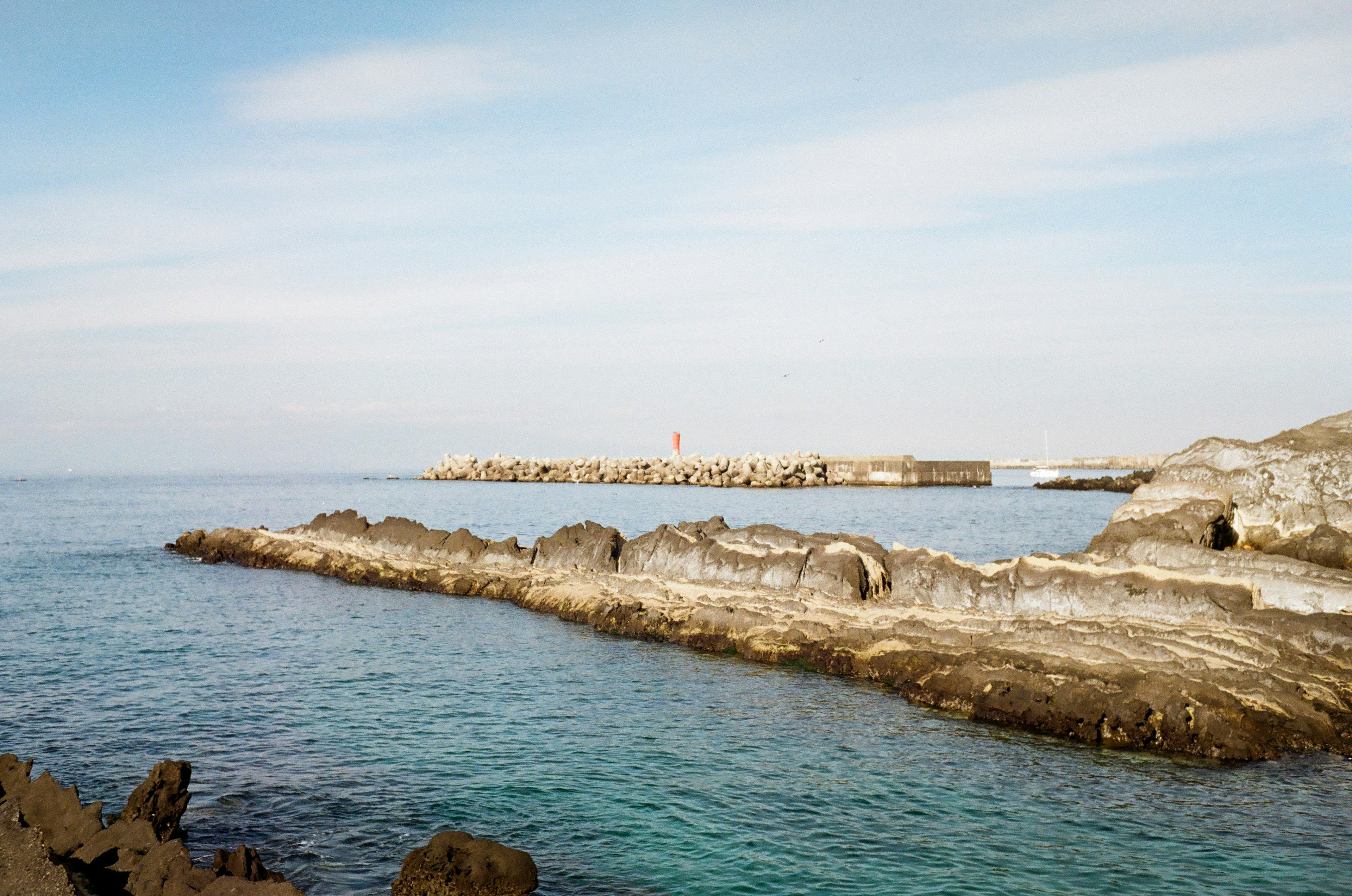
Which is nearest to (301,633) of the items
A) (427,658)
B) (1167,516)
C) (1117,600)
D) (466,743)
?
(427,658)

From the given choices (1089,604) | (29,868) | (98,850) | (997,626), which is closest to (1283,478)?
(1089,604)

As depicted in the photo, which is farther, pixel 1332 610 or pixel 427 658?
pixel 427 658

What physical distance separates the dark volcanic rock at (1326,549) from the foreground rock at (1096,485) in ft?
227

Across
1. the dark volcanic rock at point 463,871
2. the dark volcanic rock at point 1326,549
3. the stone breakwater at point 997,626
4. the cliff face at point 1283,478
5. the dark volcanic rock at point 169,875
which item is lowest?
the dark volcanic rock at point 463,871

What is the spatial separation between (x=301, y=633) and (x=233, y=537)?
1956 cm

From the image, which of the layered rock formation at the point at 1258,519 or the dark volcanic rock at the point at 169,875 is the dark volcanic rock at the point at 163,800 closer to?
the dark volcanic rock at the point at 169,875

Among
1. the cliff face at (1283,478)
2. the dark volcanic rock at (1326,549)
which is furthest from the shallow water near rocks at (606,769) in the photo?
the cliff face at (1283,478)

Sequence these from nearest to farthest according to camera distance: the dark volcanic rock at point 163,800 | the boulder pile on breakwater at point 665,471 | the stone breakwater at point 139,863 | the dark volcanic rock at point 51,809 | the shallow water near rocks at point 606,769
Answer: the stone breakwater at point 139,863 < the dark volcanic rock at point 51,809 < the shallow water near rocks at point 606,769 < the dark volcanic rock at point 163,800 < the boulder pile on breakwater at point 665,471

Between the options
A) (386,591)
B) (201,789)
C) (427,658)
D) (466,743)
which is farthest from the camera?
(386,591)

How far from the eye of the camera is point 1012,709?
47.6 feet

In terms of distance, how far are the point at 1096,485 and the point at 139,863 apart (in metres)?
99.2

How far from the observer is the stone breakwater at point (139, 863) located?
7.84 metres

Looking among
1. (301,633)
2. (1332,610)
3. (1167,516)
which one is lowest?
(301,633)

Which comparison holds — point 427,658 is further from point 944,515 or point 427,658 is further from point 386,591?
point 944,515
